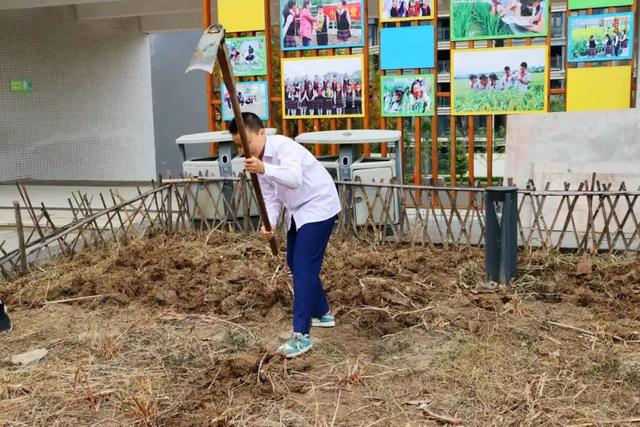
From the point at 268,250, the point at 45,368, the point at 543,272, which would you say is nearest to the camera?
the point at 45,368

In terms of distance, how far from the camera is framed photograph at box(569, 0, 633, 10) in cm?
708

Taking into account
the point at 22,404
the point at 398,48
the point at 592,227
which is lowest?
the point at 22,404

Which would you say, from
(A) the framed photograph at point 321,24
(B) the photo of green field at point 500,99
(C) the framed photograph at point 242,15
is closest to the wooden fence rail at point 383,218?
(B) the photo of green field at point 500,99

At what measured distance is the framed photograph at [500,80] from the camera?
7398mm

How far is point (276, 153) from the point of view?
11.8 ft

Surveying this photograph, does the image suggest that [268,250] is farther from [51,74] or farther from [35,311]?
[51,74]

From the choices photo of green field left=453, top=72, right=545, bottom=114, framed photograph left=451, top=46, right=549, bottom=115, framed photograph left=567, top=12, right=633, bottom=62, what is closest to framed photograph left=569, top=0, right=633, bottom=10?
framed photograph left=567, top=12, right=633, bottom=62

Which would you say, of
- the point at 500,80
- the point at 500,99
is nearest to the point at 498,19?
the point at 500,80

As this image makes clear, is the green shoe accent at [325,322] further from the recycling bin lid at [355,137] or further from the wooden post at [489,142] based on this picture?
the wooden post at [489,142]

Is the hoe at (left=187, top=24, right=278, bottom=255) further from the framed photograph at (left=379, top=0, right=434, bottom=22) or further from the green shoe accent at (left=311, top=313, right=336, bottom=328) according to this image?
the framed photograph at (left=379, top=0, right=434, bottom=22)

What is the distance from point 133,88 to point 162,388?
12.7 metres

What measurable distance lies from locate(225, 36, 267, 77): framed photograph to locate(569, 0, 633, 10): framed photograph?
368 centimetres

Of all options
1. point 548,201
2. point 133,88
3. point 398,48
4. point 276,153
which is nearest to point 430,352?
point 276,153

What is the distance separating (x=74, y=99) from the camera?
43.9 ft
